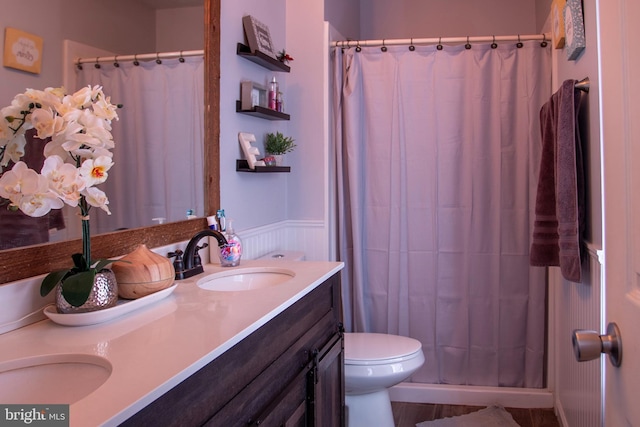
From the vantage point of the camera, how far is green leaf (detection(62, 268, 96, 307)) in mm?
1074

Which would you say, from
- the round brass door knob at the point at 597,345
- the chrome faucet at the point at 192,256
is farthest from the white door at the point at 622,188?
the chrome faucet at the point at 192,256

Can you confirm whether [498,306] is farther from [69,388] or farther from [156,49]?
[69,388]

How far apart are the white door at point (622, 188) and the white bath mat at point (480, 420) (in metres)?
1.79

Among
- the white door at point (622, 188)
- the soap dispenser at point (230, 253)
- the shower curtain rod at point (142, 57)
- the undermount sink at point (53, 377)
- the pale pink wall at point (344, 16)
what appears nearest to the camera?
the white door at point (622, 188)

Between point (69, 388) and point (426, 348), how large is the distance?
2.16 m

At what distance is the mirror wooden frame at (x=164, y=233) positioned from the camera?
114cm

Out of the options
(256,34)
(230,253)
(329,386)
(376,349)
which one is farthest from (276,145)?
(329,386)

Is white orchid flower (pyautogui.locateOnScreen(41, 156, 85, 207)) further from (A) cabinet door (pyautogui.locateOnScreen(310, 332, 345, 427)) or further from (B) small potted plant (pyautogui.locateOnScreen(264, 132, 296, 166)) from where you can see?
(B) small potted plant (pyautogui.locateOnScreen(264, 132, 296, 166))

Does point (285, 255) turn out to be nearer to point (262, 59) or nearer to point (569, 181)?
point (262, 59)

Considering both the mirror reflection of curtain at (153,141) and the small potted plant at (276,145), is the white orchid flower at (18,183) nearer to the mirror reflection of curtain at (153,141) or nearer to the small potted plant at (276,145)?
the mirror reflection of curtain at (153,141)

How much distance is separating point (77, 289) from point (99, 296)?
0.08 m

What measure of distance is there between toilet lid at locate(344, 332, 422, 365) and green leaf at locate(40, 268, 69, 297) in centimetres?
131

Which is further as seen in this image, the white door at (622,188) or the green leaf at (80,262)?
the green leaf at (80,262)

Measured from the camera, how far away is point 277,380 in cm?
130
